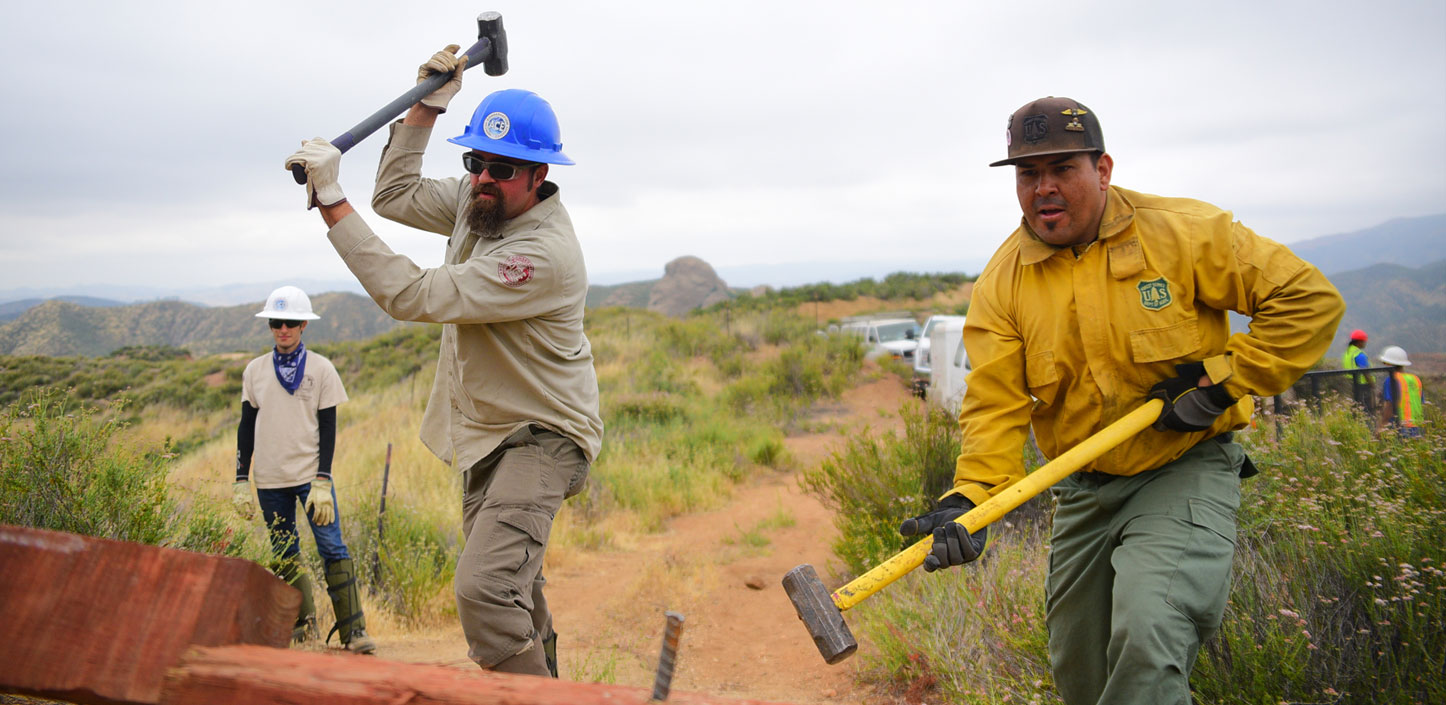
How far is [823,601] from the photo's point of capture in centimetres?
226

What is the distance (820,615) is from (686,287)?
86478 millimetres

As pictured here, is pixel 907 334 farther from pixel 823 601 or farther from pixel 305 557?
pixel 823 601

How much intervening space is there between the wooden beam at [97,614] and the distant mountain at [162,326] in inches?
369

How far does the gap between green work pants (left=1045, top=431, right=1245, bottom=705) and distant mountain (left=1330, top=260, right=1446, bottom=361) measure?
2309cm

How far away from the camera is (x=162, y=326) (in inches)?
1225

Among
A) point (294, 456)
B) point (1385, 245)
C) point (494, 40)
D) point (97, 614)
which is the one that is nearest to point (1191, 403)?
point (97, 614)

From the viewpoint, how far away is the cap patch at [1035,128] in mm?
2656

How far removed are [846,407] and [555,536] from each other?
31.0 feet

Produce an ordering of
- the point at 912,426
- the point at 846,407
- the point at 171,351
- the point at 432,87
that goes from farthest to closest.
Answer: the point at 171,351
the point at 846,407
the point at 912,426
the point at 432,87

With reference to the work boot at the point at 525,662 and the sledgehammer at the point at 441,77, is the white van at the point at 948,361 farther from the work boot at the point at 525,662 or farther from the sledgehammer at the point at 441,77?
the work boot at the point at 525,662

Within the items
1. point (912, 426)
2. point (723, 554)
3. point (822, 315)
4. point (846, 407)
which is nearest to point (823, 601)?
point (912, 426)

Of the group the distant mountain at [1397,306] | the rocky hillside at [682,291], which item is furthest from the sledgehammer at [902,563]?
the rocky hillside at [682,291]

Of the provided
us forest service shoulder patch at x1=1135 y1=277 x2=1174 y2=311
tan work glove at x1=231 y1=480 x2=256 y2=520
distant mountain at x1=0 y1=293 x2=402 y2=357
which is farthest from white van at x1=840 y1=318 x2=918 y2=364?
us forest service shoulder patch at x1=1135 y1=277 x2=1174 y2=311

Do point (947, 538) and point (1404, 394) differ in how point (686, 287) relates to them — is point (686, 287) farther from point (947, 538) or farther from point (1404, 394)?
point (947, 538)
